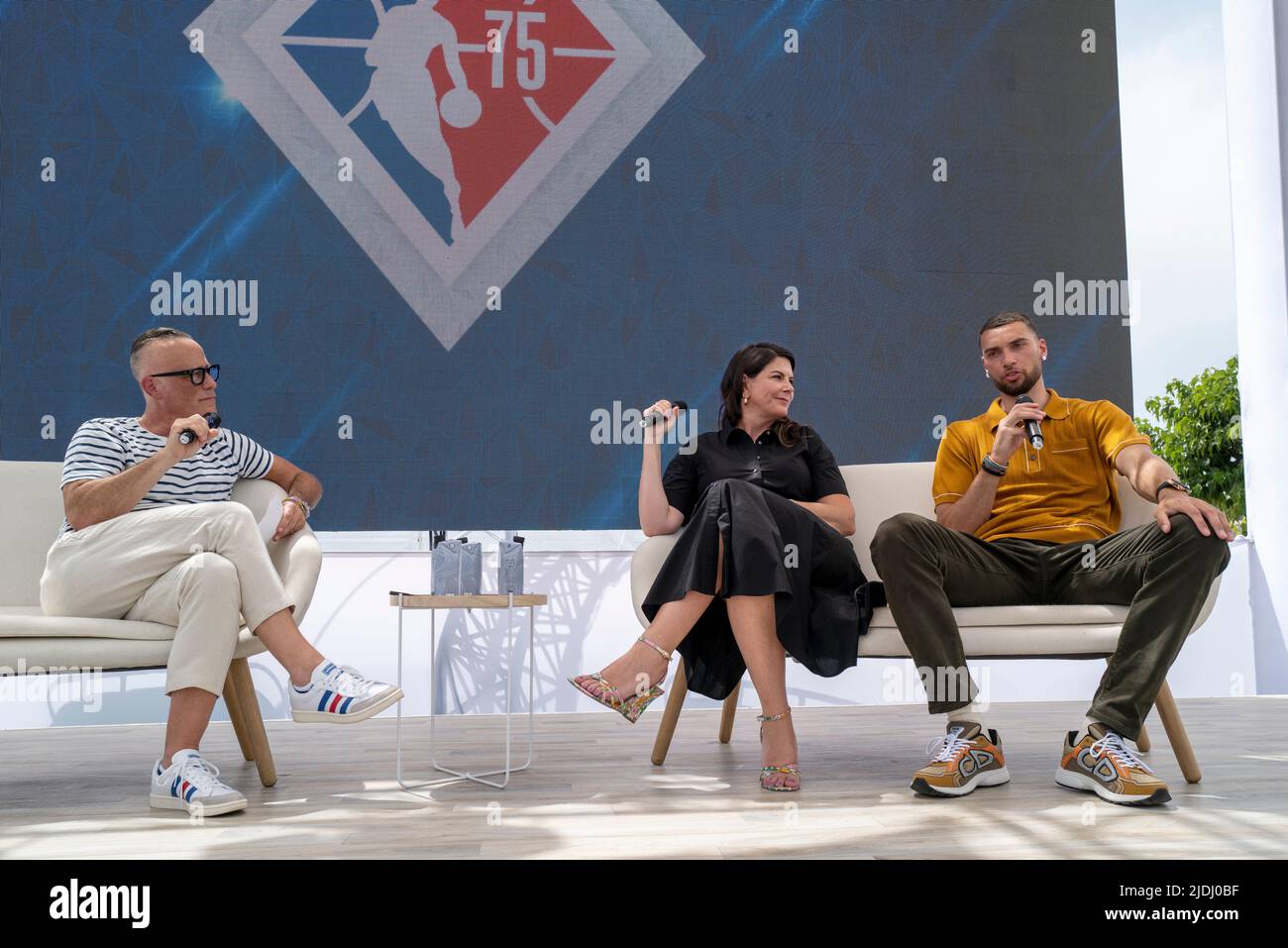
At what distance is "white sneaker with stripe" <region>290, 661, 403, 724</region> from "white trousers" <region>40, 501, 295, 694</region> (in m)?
0.18

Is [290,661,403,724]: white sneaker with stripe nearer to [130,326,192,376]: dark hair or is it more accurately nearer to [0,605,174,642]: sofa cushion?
[0,605,174,642]: sofa cushion

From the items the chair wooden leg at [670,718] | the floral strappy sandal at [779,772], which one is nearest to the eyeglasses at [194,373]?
the chair wooden leg at [670,718]

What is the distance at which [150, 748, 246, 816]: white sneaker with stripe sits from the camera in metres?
2.06

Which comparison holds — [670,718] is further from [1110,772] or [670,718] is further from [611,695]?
[1110,772]

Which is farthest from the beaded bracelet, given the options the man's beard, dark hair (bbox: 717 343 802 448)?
dark hair (bbox: 717 343 802 448)

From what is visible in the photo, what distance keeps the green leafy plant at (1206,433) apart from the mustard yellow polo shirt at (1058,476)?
11.5 feet

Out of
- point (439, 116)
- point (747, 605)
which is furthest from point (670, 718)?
point (439, 116)


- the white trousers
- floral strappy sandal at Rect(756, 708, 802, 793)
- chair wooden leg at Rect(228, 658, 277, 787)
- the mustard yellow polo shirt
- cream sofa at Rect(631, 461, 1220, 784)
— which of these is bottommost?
floral strappy sandal at Rect(756, 708, 802, 793)

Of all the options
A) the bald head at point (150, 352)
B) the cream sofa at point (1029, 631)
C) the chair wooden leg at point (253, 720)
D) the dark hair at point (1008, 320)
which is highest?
the dark hair at point (1008, 320)

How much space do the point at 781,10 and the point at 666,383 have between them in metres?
1.53

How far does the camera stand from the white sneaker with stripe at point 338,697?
2.11 meters

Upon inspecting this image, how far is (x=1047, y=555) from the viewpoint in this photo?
2477 mm

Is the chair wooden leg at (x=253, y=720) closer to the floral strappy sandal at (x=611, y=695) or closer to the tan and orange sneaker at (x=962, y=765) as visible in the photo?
the floral strappy sandal at (x=611, y=695)
